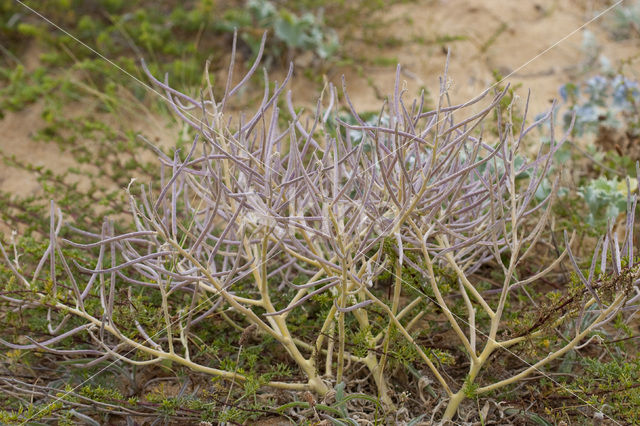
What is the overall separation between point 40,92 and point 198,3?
1.22 meters

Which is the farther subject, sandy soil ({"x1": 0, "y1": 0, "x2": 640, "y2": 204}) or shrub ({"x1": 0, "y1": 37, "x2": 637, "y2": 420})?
sandy soil ({"x1": 0, "y1": 0, "x2": 640, "y2": 204})

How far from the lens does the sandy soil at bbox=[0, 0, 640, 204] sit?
324cm

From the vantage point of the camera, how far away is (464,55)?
3.73 m

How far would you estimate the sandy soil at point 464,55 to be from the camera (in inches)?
128

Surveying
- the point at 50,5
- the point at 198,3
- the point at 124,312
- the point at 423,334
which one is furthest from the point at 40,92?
the point at 423,334

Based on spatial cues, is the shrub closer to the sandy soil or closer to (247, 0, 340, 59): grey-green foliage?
the sandy soil

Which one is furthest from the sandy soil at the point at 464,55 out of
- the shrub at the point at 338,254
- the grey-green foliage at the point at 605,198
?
the shrub at the point at 338,254

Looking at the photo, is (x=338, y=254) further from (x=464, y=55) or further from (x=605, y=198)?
(x=464, y=55)

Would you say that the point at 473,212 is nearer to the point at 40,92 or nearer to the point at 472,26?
Result: the point at 40,92

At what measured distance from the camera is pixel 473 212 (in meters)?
1.51

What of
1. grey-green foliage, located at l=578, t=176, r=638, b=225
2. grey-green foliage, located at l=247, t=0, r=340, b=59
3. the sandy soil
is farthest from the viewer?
grey-green foliage, located at l=247, t=0, r=340, b=59

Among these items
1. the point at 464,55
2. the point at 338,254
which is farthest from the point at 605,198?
the point at 464,55

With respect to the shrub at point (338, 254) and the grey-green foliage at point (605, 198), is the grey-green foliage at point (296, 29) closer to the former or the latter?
the grey-green foliage at point (605, 198)

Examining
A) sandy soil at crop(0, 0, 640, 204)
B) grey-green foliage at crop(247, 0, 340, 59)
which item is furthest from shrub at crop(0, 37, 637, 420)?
grey-green foliage at crop(247, 0, 340, 59)
